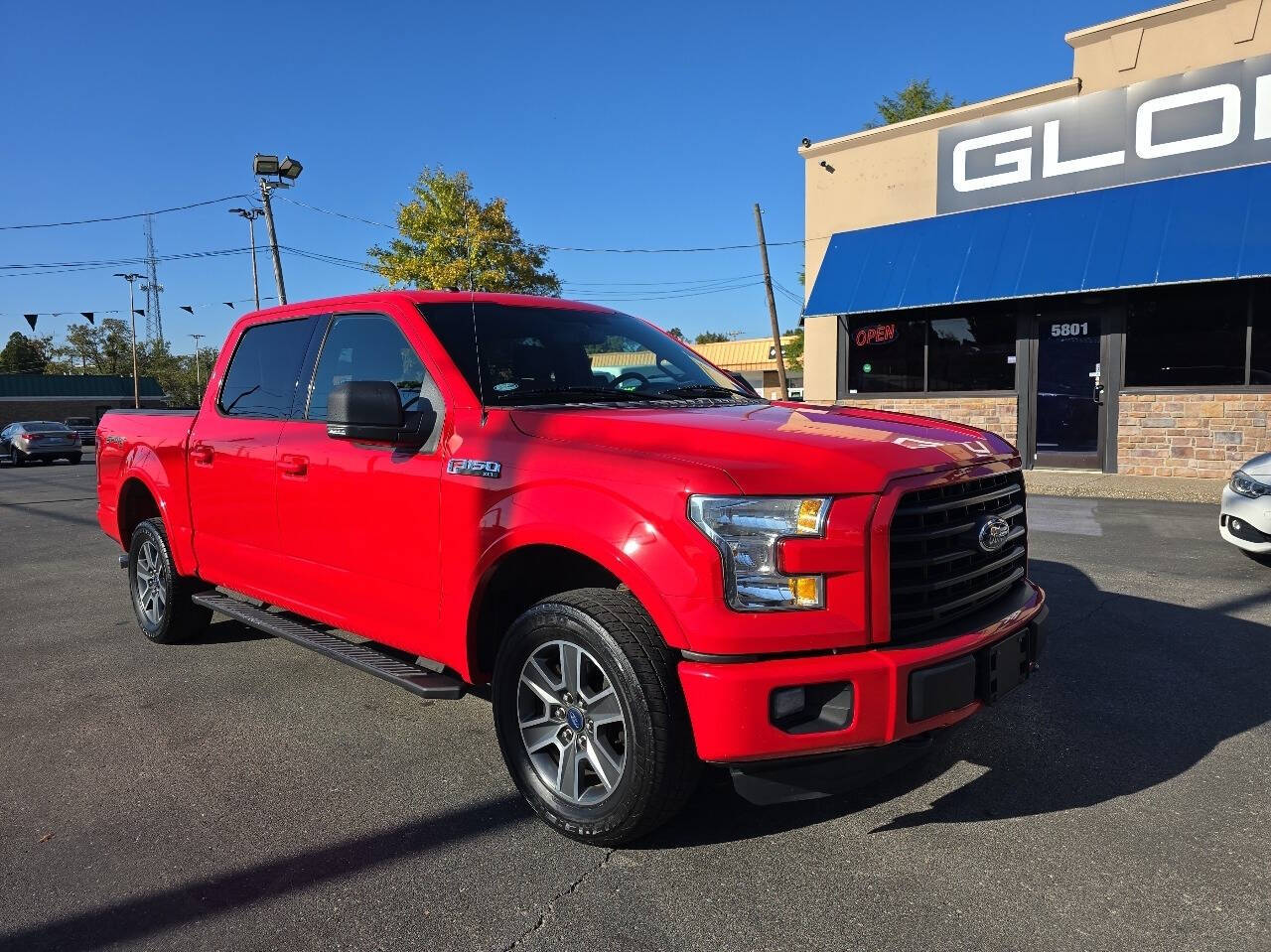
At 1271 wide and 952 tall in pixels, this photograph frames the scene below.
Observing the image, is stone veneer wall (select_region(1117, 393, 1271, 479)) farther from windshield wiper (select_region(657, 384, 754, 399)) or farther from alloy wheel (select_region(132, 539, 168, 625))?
alloy wheel (select_region(132, 539, 168, 625))

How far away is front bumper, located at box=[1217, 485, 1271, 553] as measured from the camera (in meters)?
6.40

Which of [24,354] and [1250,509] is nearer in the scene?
[1250,509]

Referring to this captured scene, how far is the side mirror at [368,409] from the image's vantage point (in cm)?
317

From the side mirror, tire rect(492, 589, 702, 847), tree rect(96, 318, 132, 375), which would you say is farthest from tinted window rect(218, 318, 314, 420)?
tree rect(96, 318, 132, 375)

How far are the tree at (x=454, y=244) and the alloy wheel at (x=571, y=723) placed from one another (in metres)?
26.9

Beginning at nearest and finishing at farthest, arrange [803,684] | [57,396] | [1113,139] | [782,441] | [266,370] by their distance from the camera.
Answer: [803,684], [782,441], [266,370], [1113,139], [57,396]

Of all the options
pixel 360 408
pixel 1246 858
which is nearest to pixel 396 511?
pixel 360 408

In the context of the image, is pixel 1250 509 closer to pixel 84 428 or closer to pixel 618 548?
pixel 618 548

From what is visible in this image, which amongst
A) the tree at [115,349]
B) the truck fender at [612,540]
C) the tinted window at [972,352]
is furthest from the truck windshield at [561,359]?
the tree at [115,349]

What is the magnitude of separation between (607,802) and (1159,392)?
13557mm

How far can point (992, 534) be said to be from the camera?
291cm

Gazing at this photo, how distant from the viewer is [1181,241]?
12.3 m

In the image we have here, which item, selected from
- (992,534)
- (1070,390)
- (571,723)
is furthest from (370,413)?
(1070,390)

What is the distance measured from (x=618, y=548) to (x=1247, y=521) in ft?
19.8
